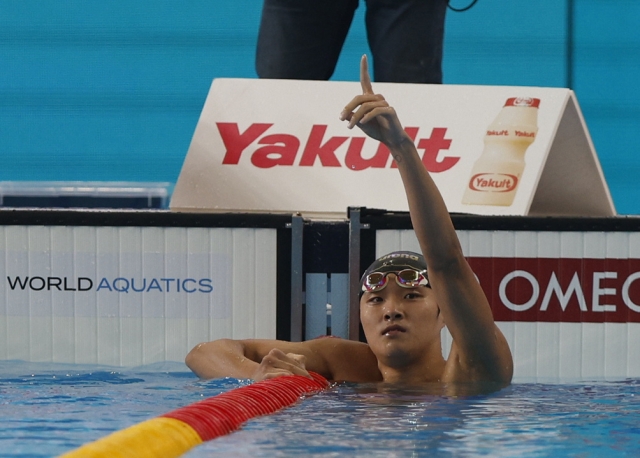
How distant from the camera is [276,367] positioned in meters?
2.81

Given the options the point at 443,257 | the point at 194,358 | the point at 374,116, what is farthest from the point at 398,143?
the point at 194,358

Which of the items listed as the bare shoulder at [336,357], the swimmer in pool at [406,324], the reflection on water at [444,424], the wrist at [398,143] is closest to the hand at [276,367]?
the swimmer in pool at [406,324]

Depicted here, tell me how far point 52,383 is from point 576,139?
2019mm

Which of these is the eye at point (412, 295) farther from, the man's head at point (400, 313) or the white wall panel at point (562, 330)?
the white wall panel at point (562, 330)

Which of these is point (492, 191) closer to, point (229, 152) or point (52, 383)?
point (229, 152)

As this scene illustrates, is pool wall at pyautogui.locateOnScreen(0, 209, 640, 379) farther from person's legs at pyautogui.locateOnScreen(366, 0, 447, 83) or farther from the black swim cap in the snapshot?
person's legs at pyautogui.locateOnScreen(366, 0, 447, 83)

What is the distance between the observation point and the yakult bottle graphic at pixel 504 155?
3.56 metres

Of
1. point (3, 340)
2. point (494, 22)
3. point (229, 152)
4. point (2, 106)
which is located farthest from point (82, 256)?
point (494, 22)

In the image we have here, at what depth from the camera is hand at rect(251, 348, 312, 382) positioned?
2799 millimetres

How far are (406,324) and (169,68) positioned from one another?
3.95 metres

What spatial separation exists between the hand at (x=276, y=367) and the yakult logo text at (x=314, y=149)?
1023 mm

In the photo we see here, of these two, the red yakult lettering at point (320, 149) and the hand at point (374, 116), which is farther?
the red yakult lettering at point (320, 149)

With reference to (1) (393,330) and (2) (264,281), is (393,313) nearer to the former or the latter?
(1) (393,330)

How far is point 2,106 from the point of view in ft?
20.8
